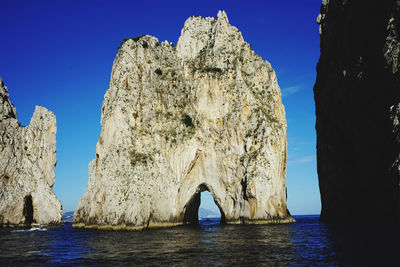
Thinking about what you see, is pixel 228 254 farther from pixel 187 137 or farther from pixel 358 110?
pixel 187 137

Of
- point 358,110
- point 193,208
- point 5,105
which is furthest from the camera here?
point 5,105

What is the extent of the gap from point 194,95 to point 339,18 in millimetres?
33769

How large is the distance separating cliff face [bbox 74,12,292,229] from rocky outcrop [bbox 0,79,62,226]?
61.8 feet

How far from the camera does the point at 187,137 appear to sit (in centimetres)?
6769

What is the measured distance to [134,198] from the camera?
5550cm

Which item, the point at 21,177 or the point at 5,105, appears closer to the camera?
the point at 21,177

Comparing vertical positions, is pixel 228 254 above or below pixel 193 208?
below

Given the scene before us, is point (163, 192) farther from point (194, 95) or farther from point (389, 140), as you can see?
point (389, 140)

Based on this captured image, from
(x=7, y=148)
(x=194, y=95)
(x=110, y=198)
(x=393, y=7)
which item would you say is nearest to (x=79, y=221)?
(x=110, y=198)

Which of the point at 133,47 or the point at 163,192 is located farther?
the point at 133,47

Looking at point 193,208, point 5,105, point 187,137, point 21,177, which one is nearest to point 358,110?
point 187,137

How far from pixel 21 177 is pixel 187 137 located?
47.7 metres

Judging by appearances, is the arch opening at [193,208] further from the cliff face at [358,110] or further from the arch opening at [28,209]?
the arch opening at [28,209]

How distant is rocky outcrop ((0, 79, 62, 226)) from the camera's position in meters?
78.2
